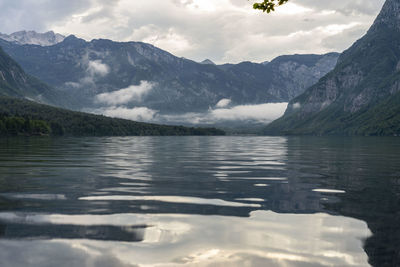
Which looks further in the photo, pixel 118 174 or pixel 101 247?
pixel 118 174

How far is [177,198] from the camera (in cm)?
2106

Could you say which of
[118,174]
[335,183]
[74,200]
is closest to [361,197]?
[335,183]

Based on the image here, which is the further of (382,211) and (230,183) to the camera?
(230,183)

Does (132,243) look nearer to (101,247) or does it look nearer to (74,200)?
(101,247)

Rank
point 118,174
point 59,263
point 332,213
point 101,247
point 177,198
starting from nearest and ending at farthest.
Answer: point 59,263
point 101,247
point 332,213
point 177,198
point 118,174

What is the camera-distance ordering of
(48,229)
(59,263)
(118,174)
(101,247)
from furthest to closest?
(118,174) < (48,229) < (101,247) < (59,263)

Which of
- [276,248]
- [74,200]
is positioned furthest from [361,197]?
[74,200]

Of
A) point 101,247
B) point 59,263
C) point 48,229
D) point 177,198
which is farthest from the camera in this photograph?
point 177,198

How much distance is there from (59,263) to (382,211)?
14.3 metres

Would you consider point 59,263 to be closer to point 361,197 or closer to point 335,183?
point 361,197

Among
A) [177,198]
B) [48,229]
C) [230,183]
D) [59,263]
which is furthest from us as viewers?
[230,183]

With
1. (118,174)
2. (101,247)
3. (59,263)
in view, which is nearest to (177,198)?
(101,247)

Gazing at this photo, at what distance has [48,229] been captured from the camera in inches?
554

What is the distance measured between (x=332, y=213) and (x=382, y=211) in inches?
94.9
